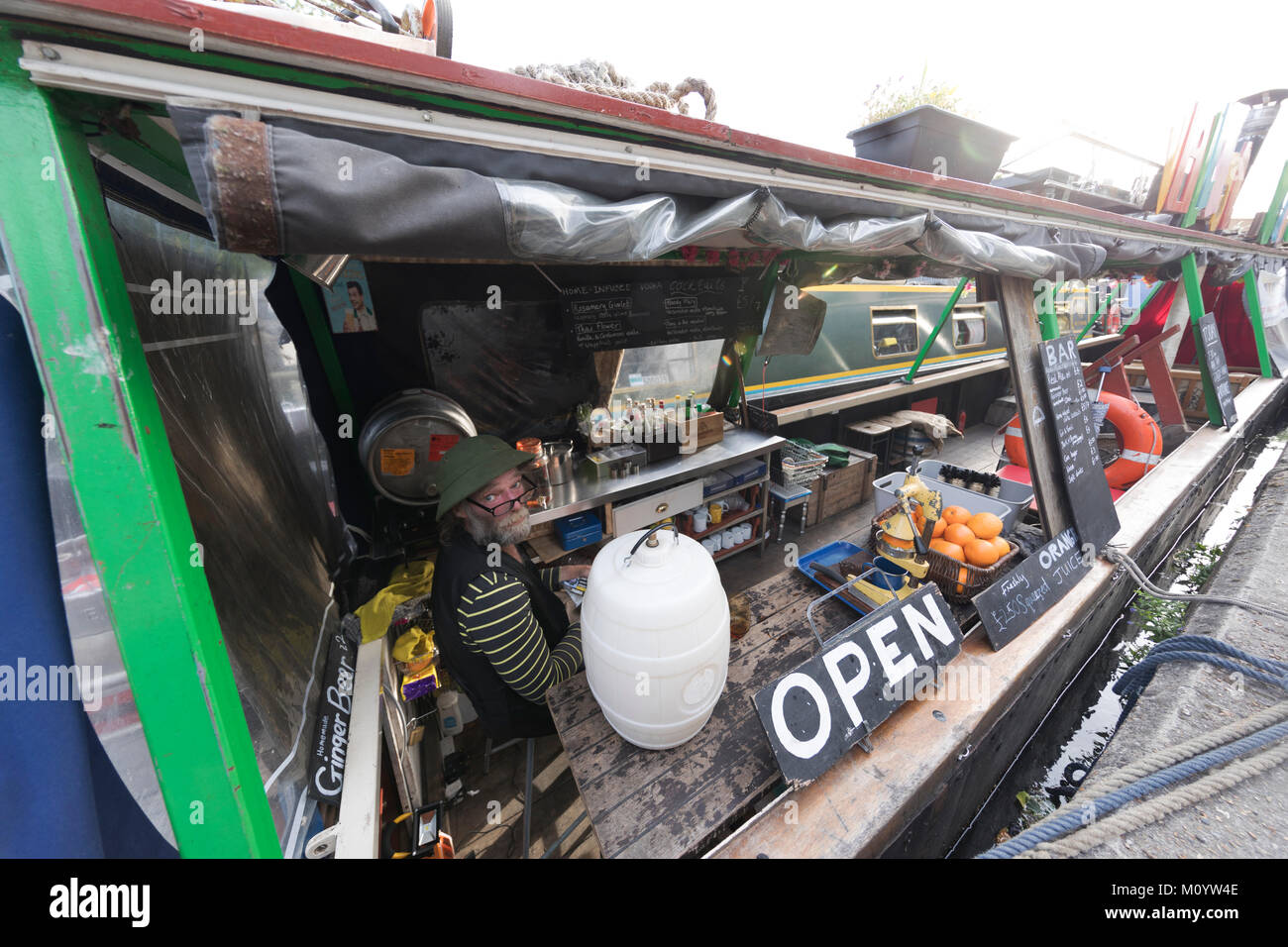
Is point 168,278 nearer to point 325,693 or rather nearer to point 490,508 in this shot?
point 490,508

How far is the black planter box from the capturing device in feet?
8.89

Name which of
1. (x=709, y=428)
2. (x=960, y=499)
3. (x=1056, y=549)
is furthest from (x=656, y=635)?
(x=709, y=428)

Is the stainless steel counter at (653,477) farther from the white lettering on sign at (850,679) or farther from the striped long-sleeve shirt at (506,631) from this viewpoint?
the white lettering on sign at (850,679)

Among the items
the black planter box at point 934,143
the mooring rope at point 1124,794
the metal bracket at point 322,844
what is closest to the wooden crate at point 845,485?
the black planter box at point 934,143

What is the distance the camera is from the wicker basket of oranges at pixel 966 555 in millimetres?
2518

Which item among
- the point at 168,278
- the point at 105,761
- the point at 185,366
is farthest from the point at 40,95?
the point at 105,761

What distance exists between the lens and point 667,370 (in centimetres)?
482

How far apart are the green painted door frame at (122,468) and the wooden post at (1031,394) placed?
416cm

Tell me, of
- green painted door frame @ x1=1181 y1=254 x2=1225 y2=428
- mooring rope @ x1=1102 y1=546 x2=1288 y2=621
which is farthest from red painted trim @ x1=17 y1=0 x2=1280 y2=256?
green painted door frame @ x1=1181 y1=254 x2=1225 y2=428

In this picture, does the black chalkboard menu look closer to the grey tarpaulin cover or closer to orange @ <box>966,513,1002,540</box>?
orange @ <box>966,513,1002,540</box>

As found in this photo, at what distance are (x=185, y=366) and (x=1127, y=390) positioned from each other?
9525mm

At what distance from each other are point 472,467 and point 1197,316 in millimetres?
8611

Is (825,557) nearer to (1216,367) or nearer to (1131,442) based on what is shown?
(1131,442)
